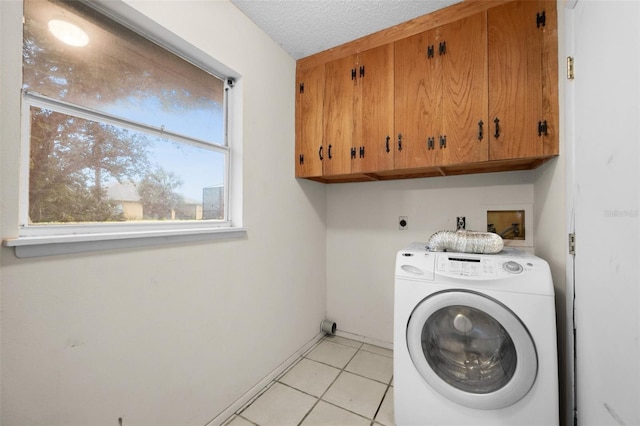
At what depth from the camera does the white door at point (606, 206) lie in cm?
73

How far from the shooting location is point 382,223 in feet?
7.19

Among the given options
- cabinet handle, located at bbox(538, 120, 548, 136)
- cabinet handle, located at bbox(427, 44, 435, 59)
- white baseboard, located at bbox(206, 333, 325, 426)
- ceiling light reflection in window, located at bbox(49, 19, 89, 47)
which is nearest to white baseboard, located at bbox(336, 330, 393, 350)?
white baseboard, located at bbox(206, 333, 325, 426)

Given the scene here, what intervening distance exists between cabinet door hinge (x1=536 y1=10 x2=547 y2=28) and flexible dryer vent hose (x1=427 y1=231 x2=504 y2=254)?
1.13 m

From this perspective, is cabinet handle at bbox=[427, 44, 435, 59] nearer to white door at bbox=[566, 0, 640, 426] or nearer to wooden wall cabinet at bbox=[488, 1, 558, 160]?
wooden wall cabinet at bbox=[488, 1, 558, 160]

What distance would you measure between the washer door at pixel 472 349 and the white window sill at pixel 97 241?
3.97 ft

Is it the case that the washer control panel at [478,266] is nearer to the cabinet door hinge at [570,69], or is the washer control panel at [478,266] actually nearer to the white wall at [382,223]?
the white wall at [382,223]

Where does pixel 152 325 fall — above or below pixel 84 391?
above

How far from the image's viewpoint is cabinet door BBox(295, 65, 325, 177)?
6.34 ft

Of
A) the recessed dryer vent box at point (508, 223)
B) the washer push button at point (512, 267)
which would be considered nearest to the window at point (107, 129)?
the washer push button at point (512, 267)

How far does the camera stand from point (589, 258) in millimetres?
966

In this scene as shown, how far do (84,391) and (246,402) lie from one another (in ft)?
2.96

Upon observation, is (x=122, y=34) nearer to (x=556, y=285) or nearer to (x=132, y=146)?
(x=132, y=146)

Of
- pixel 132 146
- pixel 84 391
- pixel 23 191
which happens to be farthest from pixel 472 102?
pixel 84 391

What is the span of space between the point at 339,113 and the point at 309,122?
26cm
